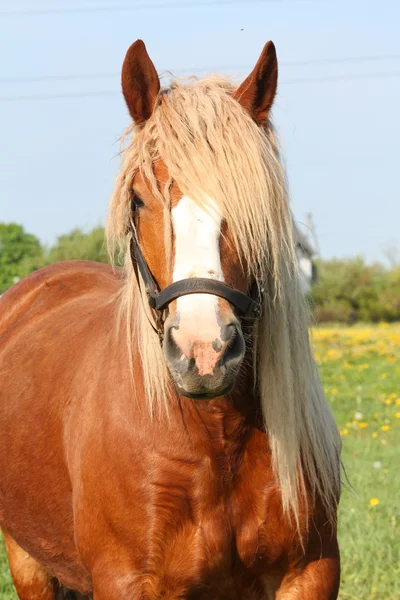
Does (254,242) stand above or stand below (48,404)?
above

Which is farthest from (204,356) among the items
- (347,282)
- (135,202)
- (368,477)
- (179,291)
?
(347,282)

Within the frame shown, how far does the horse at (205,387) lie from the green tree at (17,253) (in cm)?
3108

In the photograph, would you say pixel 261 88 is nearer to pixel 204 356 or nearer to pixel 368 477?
pixel 204 356

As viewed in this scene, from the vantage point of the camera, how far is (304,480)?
3.14m

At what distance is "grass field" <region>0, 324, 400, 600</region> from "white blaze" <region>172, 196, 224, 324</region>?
3.03 feet

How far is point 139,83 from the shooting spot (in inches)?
120

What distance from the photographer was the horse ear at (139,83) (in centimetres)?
301

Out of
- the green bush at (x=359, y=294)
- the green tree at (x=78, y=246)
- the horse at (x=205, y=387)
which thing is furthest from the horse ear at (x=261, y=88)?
the green bush at (x=359, y=294)

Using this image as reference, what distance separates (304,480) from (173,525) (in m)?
0.47

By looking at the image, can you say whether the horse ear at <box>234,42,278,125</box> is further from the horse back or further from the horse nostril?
the horse back

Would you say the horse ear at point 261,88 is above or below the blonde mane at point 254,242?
above

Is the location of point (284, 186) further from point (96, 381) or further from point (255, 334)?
point (96, 381)

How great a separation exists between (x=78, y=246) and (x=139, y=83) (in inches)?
949

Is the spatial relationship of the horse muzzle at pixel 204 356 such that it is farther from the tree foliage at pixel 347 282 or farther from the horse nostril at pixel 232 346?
the tree foliage at pixel 347 282
